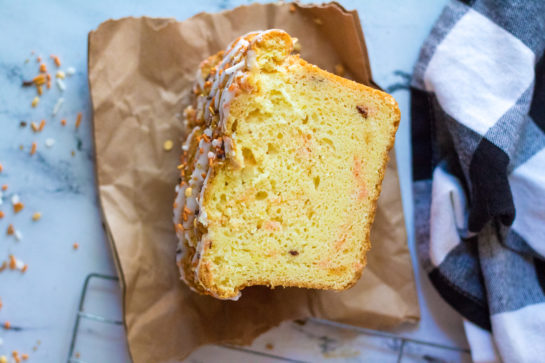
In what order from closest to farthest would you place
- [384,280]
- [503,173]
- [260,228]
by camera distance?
[260,228]
[503,173]
[384,280]

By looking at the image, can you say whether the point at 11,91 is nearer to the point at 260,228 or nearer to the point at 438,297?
the point at 260,228

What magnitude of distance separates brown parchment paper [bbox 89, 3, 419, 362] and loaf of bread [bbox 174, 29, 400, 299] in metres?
0.25

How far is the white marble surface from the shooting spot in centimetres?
236

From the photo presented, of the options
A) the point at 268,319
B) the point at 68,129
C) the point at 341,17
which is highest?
the point at 341,17

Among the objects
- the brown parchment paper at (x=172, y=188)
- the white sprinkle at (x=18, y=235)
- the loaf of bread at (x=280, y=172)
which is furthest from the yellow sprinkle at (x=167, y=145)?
the white sprinkle at (x=18, y=235)

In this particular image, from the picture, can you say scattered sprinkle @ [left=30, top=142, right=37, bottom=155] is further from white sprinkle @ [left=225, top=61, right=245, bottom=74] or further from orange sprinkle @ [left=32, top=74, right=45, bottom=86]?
white sprinkle @ [left=225, top=61, right=245, bottom=74]

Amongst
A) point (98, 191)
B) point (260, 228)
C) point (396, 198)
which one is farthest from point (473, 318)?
point (98, 191)

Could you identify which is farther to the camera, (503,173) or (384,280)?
(384,280)

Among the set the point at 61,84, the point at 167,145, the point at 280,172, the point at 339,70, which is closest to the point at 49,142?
the point at 61,84

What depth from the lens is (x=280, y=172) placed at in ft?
6.32

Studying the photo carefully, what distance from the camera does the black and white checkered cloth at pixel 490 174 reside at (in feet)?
7.30

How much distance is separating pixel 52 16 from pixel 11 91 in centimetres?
38

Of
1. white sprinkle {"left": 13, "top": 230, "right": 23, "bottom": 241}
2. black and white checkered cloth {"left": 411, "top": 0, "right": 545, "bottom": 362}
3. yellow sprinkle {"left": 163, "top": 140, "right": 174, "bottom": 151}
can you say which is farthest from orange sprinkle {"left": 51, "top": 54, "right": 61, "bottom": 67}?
black and white checkered cloth {"left": 411, "top": 0, "right": 545, "bottom": 362}

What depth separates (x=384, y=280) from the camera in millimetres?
2363
